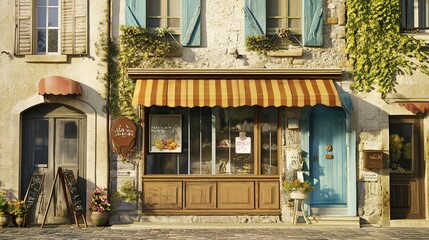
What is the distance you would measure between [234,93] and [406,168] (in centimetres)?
409

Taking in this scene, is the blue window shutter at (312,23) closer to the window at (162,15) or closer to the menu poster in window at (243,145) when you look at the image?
the menu poster in window at (243,145)

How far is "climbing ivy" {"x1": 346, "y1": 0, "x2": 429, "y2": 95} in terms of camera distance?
13484 mm

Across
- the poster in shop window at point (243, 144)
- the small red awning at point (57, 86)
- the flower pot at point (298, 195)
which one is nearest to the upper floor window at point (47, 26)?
the small red awning at point (57, 86)

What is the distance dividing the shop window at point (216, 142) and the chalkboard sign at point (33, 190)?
221 centimetres

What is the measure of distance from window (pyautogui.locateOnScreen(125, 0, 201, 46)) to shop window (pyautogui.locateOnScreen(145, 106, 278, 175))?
61.9 inches

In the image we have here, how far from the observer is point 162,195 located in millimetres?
13367

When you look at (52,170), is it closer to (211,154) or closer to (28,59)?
(28,59)

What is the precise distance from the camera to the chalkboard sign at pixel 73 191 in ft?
42.8

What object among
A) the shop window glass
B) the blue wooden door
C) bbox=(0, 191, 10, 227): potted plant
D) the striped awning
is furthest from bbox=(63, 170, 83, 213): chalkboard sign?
the blue wooden door

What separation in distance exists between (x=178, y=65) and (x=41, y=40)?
2993mm

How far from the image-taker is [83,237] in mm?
11586

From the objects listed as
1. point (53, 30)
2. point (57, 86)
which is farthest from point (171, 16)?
point (57, 86)

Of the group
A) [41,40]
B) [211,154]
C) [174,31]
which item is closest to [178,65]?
[174,31]

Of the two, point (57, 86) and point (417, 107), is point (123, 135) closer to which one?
point (57, 86)
